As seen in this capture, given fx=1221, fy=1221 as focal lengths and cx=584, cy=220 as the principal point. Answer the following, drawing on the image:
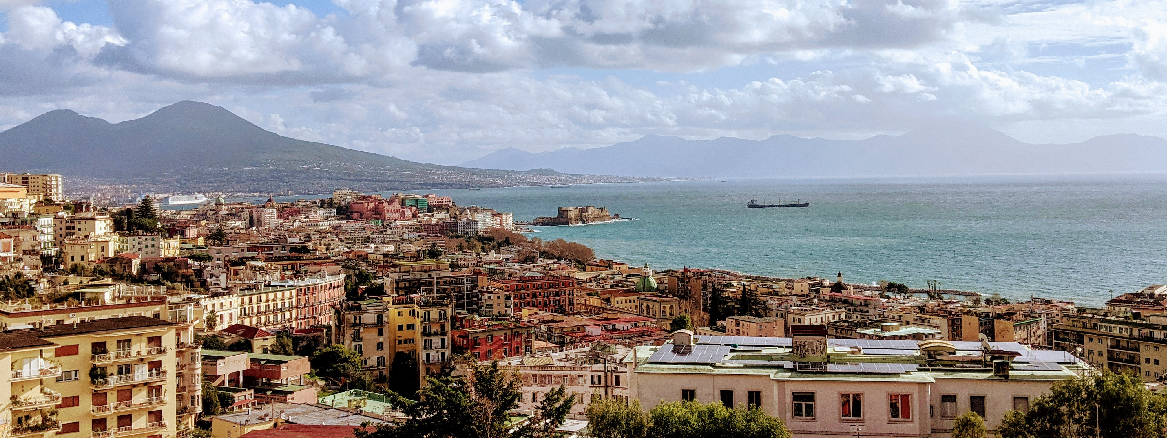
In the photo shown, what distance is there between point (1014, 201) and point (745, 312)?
41449mm

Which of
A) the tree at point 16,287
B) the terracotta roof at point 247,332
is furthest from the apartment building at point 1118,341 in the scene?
the tree at point 16,287

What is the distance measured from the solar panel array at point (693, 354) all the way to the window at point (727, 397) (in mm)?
197

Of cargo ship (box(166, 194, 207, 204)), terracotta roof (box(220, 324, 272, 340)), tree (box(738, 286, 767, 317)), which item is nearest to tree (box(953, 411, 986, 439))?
terracotta roof (box(220, 324, 272, 340))

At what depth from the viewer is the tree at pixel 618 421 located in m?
3.96

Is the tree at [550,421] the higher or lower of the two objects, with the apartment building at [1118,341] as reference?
higher

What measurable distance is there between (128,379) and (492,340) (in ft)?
18.2

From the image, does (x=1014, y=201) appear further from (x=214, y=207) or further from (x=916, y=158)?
(x=214, y=207)

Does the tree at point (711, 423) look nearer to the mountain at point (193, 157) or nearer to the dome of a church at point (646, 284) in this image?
the dome of a church at point (646, 284)

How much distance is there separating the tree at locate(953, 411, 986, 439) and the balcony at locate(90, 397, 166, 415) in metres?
3.03

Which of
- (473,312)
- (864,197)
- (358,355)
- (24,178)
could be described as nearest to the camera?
(358,355)

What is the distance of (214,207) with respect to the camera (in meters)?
34.5

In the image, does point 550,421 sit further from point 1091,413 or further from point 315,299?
point 315,299

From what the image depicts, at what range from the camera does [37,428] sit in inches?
168

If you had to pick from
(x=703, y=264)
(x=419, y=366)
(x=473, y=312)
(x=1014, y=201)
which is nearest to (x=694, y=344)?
(x=419, y=366)
